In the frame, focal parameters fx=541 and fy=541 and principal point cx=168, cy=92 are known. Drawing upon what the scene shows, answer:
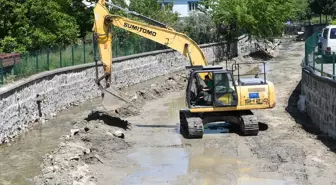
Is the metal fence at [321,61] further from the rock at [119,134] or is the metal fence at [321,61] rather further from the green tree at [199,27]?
the green tree at [199,27]

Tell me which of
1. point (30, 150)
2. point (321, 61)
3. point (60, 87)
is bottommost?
point (30, 150)

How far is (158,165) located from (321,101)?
252 inches

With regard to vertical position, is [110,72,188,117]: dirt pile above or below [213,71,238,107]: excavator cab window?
below

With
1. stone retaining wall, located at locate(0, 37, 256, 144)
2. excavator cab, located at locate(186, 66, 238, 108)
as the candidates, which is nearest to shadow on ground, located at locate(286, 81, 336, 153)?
excavator cab, located at locate(186, 66, 238, 108)

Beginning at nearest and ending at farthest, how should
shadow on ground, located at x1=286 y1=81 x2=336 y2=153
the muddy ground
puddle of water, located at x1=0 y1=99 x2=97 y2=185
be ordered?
the muddy ground < puddle of water, located at x1=0 y1=99 x2=97 y2=185 < shadow on ground, located at x1=286 y1=81 x2=336 y2=153

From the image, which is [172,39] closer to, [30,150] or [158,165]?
[158,165]

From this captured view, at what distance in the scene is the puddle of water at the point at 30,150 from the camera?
45.8ft

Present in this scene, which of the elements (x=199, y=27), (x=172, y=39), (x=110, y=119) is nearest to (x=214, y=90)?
(x=172, y=39)

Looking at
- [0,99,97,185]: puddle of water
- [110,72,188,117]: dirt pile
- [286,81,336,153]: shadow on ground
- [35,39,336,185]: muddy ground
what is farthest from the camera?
[110,72,188,117]: dirt pile

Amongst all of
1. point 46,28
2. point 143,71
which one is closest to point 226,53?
point 143,71

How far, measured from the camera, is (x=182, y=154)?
15.7 metres

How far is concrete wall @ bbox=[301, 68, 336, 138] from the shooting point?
53.6 ft

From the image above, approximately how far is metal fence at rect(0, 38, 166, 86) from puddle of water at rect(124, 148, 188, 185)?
257 inches

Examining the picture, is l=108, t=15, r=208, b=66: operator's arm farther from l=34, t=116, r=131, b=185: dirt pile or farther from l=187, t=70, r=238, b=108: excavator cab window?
l=34, t=116, r=131, b=185: dirt pile
